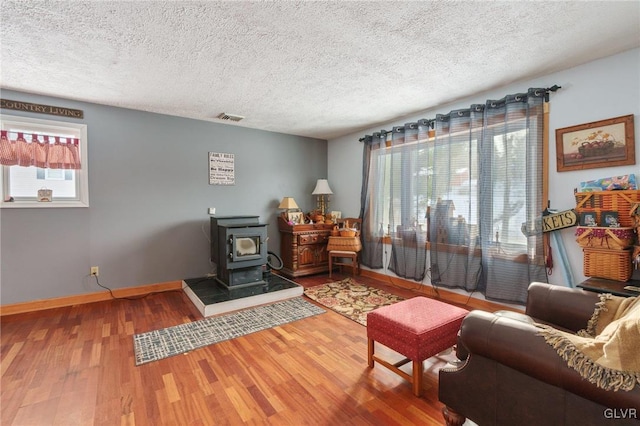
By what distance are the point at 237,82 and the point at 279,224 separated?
8.35 feet

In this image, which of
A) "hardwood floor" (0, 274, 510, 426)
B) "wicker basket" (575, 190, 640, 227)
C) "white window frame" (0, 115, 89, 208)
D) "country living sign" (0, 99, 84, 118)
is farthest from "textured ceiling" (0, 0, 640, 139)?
"hardwood floor" (0, 274, 510, 426)

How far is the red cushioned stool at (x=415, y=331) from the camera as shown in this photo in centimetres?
176

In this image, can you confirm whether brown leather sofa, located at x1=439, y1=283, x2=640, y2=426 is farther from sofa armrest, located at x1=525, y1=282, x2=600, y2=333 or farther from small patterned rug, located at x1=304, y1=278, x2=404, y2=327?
small patterned rug, located at x1=304, y1=278, x2=404, y2=327

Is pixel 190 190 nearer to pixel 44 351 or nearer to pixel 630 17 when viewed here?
pixel 44 351

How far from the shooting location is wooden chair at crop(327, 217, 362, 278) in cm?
439

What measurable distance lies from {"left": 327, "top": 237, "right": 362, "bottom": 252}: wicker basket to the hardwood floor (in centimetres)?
→ 166

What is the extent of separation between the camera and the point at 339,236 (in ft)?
14.8

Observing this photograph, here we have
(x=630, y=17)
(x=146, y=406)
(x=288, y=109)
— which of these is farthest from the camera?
(x=288, y=109)

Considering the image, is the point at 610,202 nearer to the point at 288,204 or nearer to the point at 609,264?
the point at 609,264

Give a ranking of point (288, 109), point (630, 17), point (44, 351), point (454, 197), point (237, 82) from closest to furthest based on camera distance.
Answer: point (630, 17) → point (44, 351) → point (237, 82) → point (454, 197) → point (288, 109)

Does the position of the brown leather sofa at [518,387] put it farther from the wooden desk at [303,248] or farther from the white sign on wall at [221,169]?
the white sign on wall at [221,169]

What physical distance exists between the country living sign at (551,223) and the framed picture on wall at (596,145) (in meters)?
0.43

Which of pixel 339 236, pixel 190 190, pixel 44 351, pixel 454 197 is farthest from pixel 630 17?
pixel 44 351

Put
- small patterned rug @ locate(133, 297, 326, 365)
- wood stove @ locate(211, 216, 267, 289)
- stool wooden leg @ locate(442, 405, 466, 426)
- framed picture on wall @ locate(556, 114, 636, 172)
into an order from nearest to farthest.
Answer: stool wooden leg @ locate(442, 405, 466, 426), framed picture on wall @ locate(556, 114, 636, 172), small patterned rug @ locate(133, 297, 326, 365), wood stove @ locate(211, 216, 267, 289)
